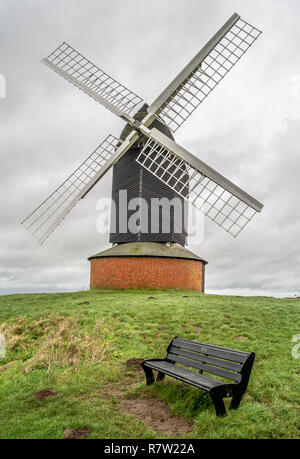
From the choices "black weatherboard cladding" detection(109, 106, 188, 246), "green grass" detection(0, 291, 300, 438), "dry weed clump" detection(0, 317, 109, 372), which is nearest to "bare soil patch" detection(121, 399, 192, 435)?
"green grass" detection(0, 291, 300, 438)

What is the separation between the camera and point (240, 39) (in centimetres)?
1822

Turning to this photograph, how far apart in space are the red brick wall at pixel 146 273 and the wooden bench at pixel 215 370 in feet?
48.2

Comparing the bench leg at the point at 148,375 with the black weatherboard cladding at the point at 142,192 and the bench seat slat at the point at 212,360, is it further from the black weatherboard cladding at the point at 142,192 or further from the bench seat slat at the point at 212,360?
the black weatherboard cladding at the point at 142,192

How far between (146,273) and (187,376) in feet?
53.2

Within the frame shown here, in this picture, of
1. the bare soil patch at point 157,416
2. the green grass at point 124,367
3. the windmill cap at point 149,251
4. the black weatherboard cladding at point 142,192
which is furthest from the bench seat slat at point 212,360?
the black weatherboard cladding at point 142,192

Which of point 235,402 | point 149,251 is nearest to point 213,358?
point 235,402

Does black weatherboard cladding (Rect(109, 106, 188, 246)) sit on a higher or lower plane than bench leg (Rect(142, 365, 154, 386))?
higher

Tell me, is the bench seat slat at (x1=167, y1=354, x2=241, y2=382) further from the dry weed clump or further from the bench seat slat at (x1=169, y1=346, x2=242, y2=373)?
the dry weed clump

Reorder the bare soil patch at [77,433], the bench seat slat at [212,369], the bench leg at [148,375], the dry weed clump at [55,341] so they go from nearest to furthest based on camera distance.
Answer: the bare soil patch at [77,433]
the bench seat slat at [212,369]
the bench leg at [148,375]
the dry weed clump at [55,341]

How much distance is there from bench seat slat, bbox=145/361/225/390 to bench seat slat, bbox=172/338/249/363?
1.47 ft

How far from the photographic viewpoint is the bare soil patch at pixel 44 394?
20.6 feet

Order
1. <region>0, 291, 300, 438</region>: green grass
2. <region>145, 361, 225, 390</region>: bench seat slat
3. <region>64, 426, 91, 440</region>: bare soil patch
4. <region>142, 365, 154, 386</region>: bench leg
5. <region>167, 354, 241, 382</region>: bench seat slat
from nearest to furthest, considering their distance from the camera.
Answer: <region>64, 426, 91, 440</region>: bare soil patch < <region>0, 291, 300, 438</region>: green grass < <region>145, 361, 225, 390</region>: bench seat slat < <region>167, 354, 241, 382</region>: bench seat slat < <region>142, 365, 154, 386</region>: bench leg

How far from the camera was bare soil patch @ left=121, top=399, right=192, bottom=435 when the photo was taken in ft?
16.5
